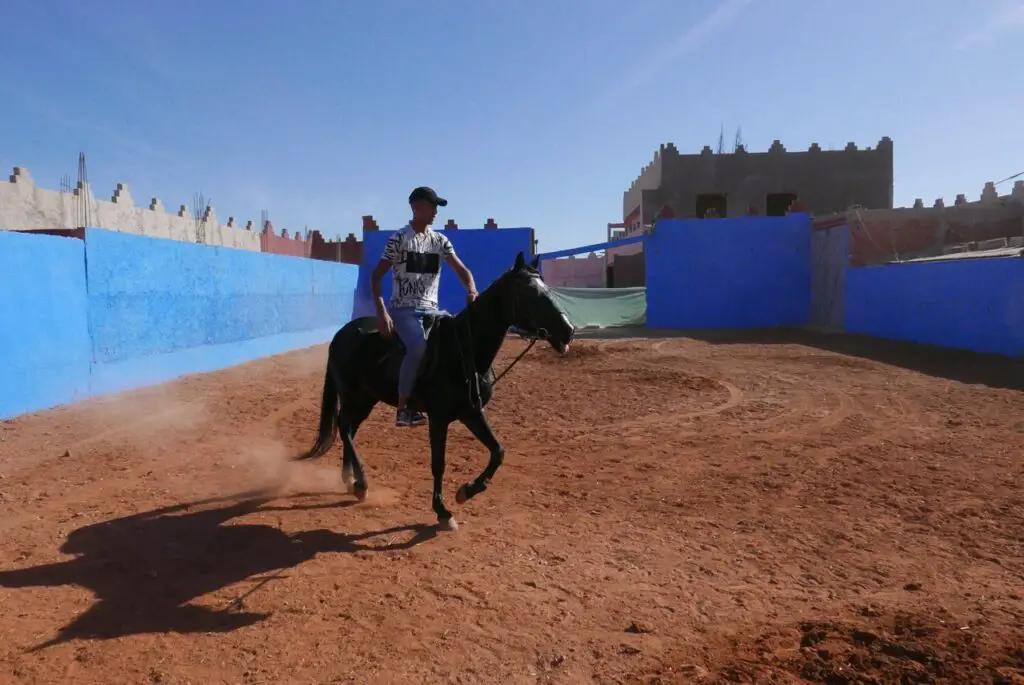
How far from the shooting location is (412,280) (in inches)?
199

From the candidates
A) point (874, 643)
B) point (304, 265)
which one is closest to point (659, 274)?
point (304, 265)

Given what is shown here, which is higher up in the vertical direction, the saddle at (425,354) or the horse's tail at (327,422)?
the saddle at (425,354)

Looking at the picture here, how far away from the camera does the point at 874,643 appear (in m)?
2.96

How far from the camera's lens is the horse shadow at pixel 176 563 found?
3502 mm

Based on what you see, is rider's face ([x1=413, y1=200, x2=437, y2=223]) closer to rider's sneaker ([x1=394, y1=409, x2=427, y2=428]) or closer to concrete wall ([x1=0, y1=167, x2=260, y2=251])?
rider's sneaker ([x1=394, y1=409, x2=427, y2=428])

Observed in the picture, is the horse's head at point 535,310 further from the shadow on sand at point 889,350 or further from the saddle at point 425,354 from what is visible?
the shadow on sand at point 889,350

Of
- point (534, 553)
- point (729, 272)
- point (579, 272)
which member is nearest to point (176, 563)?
point (534, 553)

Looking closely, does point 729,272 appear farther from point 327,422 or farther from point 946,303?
point 327,422

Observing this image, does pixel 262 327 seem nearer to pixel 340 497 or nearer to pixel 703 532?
pixel 340 497

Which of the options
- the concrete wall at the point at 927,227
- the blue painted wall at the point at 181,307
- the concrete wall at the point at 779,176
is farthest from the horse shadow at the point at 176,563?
the concrete wall at the point at 779,176

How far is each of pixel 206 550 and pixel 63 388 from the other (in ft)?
22.9

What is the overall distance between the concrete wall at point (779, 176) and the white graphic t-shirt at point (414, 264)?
36.8m

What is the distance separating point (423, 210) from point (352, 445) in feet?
7.27

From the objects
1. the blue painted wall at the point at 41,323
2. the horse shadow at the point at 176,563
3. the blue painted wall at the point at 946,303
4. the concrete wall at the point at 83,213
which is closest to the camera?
the horse shadow at the point at 176,563
